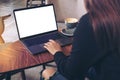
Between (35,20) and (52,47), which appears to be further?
(35,20)

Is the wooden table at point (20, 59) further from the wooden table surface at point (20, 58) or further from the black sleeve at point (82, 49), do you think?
the black sleeve at point (82, 49)

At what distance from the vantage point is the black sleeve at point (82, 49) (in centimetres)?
101

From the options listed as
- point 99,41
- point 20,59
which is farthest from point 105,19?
point 20,59

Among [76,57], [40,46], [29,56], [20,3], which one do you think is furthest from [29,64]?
[20,3]

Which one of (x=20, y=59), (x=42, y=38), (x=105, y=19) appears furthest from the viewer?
(x=42, y=38)

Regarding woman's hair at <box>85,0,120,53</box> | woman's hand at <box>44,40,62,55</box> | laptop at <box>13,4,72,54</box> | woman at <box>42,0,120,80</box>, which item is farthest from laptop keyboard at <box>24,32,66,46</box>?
woman's hair at <box>85,0,120,53</box>

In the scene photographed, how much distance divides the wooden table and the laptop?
0.08m

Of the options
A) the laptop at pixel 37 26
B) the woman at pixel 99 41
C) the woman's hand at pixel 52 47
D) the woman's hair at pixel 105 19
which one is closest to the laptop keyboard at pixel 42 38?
the laptop at pixel 37 26

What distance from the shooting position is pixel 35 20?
61.7 inches

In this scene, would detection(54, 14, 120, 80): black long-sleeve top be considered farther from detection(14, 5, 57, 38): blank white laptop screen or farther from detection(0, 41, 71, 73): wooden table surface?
detection(14, 5, 57, 38): blank white laptop screen

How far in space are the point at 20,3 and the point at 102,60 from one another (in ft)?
14.8

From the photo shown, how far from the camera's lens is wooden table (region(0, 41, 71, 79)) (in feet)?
4.03

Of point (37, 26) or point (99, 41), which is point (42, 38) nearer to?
point (37, 26)

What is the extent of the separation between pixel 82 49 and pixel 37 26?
2.00 feet
